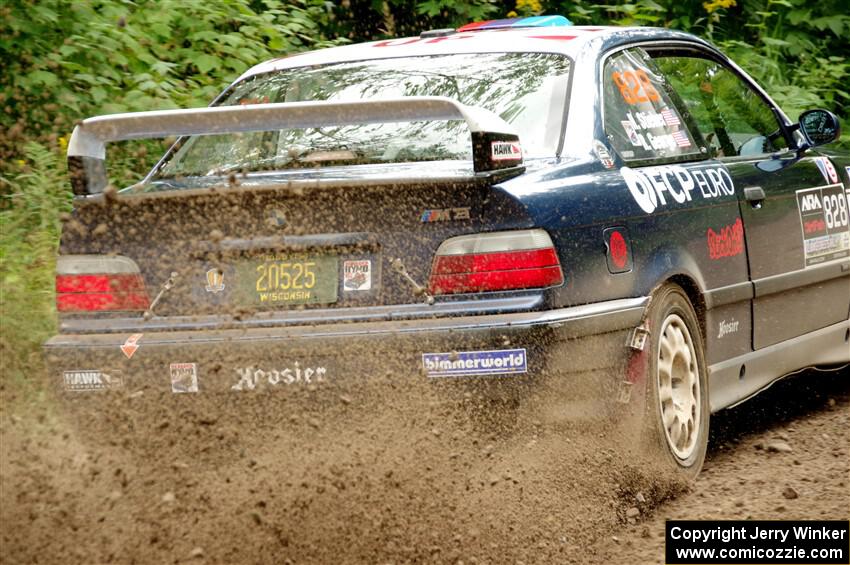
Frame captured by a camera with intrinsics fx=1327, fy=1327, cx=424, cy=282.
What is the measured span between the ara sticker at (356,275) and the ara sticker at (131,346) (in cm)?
71

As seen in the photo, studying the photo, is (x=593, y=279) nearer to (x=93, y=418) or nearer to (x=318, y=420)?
(x=318, y=420)

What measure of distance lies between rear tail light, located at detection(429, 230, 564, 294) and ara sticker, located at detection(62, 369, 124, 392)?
1.07m

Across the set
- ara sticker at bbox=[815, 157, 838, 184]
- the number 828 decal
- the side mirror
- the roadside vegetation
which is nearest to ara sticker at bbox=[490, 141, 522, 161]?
the number 828 decal

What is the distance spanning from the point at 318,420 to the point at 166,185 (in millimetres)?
1234

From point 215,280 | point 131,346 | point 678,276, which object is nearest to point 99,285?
point 131,346

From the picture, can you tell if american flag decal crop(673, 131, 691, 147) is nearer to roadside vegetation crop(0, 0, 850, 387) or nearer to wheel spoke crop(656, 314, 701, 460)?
wheel spoke crop(656, 314, 701, 460)

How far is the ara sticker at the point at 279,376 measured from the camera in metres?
4.14

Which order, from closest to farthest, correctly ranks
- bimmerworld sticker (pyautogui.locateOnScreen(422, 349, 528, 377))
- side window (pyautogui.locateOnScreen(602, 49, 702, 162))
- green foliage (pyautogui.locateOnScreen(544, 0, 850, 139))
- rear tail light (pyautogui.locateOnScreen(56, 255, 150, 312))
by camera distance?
bimmerworld sticker (pyautogui.locateOnScreen(422, 349, 528, 377)), rear tail light (pyautogui.locateOnScreen(56, 255, 150, 312)), side window (pyautogui.locateOnScreen(602, 49, 702, 162)), green foliage (pyautogui.locateOnScreen(544, 0, 850, 139))

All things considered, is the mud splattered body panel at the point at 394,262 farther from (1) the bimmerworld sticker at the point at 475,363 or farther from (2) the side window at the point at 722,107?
(2) the side window at the point at 722,107

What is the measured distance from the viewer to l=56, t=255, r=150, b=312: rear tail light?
4.40m

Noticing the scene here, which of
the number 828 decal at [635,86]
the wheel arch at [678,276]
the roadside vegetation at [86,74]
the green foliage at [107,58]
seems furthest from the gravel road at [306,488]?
the green foliage at [107,58]

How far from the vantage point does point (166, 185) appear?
485cm

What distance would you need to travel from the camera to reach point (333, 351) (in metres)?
4.14

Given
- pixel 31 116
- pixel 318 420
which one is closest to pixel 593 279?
pixel 318 420
